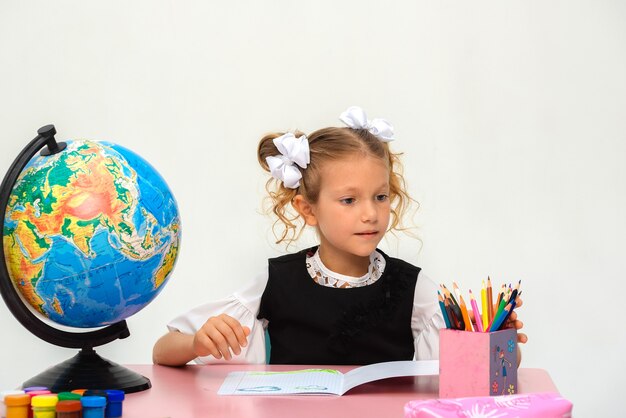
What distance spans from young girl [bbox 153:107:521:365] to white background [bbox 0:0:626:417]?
541mm

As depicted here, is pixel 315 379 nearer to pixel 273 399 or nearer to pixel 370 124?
pixel 273 399

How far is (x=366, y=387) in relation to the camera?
5.66 feet

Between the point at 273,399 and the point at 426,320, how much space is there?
720 mm

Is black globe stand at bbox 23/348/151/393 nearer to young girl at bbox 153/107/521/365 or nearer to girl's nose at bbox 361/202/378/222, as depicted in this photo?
young girl at bbox 153/107/521/365

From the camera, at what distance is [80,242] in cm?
162

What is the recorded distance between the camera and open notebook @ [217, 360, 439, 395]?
1.67 meters

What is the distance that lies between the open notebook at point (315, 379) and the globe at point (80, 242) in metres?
0.20

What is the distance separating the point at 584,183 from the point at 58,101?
5.67 feet

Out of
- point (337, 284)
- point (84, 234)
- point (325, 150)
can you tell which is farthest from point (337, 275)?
point (84, 234)

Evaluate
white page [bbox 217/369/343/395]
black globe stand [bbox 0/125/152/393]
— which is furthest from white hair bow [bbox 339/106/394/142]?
black globe stand [bbox 0/125/152/393]

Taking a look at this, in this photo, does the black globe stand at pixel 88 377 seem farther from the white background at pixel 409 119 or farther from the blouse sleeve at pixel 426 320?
the white background at pixel 409 119

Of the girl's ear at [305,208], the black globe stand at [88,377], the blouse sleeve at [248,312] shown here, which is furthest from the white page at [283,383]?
the girl's ear at [305,208]

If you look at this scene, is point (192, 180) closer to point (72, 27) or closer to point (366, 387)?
point (72, 27)

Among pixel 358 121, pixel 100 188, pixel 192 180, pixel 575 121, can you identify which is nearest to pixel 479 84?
pixel 575 121
